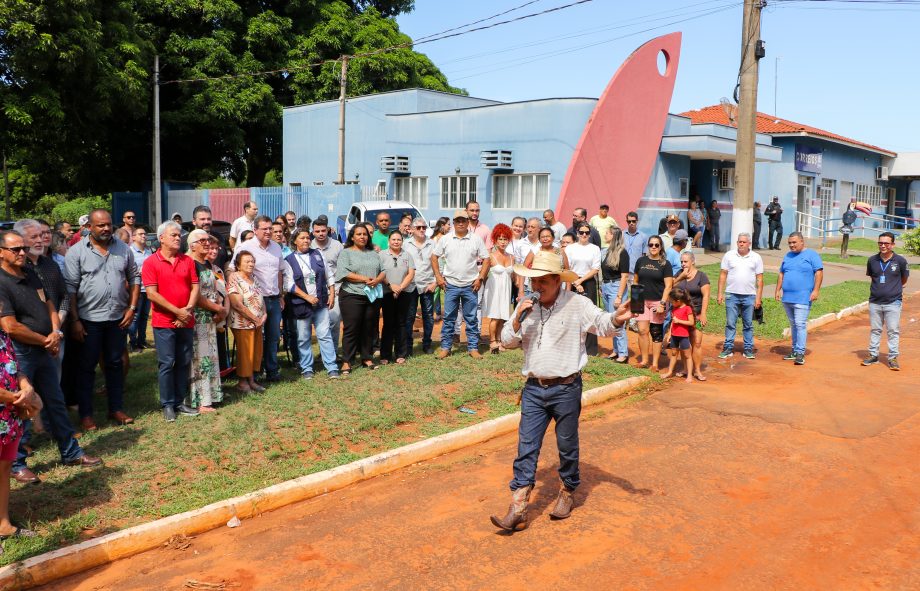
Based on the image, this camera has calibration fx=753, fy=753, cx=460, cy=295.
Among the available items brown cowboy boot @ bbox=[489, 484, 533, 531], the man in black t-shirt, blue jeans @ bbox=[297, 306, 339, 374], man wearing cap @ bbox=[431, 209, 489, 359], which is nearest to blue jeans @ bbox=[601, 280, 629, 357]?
man wearing cap @ bbox=[431, 209, 489, 359]

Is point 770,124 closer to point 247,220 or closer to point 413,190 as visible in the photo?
point 413,190

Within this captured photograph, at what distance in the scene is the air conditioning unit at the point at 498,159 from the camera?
22.4 m

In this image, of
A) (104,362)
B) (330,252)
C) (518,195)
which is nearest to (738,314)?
(330,252)

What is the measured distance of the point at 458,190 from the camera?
24.4m

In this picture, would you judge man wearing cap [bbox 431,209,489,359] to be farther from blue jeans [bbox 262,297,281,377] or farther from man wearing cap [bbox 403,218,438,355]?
blue jeans [bbox 262,297,281,377]

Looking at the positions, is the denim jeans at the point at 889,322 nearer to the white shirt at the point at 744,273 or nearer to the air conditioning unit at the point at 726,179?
the white shirt at the point at 744,273

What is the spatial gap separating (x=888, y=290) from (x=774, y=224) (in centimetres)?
1688

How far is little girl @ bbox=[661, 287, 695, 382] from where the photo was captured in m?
9.59

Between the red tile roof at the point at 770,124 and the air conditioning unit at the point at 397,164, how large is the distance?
10297 mm

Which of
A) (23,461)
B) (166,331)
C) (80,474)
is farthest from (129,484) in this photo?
(166,331)

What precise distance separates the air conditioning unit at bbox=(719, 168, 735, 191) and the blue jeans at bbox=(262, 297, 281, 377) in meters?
20.5

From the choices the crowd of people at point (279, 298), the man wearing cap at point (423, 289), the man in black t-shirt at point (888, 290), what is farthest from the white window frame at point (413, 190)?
the man in black t-shirt at point (888, 290)

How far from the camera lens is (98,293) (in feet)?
23.3

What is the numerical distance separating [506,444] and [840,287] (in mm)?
13897
